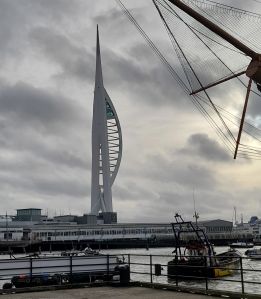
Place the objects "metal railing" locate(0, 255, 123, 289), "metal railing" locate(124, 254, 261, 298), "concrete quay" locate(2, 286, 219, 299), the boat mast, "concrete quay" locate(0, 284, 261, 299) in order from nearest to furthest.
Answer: "concrete quay" locate(0, 284, 261, 299) → "concrete quay" locate(2, 286, 219, 299) → "metal railing" locate(124, 254, 261, 298) → the boat mast → "metal railing" locate(0, 255, 123, 289)

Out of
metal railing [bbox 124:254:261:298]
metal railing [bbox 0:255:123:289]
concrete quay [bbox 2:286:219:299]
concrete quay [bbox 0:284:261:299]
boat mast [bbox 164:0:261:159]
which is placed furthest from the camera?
metal railing [bbox 0:255:123:289]

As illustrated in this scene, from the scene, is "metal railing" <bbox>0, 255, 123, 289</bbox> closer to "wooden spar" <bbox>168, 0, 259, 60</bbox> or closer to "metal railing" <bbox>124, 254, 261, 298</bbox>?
"metal railing" <bbox>124, 254, 261, 298</bbox>

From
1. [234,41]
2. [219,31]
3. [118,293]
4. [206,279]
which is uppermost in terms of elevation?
[219,31]

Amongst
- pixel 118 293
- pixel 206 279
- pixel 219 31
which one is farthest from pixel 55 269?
pixel 219 31

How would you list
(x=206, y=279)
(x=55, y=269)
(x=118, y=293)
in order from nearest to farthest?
(x=206, y=279)
(x=118, y=293)
(x=55, y=269)

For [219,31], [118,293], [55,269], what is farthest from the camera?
[55,269]

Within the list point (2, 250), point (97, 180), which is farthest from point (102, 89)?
point (2, 250)

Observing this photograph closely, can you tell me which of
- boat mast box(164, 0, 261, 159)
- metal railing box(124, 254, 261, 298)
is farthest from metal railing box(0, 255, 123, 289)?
boat mast box(164, 0, 261, 159)

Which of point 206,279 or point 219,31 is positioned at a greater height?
point 219,31

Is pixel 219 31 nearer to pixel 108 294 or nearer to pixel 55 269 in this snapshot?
pixel 108 294

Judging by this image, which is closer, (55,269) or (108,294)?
(108,294)

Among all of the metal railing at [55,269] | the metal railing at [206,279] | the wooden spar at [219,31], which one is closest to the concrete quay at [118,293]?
the metal railing at [206,279]

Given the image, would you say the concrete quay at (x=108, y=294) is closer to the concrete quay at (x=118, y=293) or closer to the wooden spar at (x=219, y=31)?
the concrete quay at (x=118, y=293)

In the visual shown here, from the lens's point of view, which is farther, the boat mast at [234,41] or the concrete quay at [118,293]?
the boat mast at [234,41]
